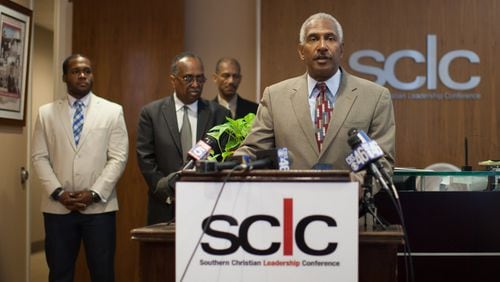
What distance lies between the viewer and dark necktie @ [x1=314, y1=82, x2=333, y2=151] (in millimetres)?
2691

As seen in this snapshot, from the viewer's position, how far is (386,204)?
11.1 ft

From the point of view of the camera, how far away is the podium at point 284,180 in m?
1.92

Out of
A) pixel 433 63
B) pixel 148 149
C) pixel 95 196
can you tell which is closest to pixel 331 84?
pixel 148 149

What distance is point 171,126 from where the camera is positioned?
4203 mm

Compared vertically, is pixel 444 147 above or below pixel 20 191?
above

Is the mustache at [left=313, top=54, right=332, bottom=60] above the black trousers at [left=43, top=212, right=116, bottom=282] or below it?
above

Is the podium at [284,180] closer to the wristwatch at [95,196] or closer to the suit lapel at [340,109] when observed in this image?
the suit lapel at [340,109]

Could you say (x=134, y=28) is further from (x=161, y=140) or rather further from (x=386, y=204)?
(x=386, y=204)

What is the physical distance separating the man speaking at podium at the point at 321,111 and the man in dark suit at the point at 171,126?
4.63 ft

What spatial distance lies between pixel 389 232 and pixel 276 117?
3.04 ft

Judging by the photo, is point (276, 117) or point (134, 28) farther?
point (134, 28)

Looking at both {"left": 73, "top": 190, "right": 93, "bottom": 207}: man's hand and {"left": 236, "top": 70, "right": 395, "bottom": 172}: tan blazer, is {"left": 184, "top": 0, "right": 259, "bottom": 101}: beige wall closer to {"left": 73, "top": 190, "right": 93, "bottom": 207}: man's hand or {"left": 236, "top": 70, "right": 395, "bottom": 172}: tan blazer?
{"left": 73, "top": 190, "right": 93, "bottom": 207}: man's hand

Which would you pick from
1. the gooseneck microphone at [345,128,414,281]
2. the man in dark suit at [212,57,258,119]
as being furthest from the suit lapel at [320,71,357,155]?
the man in dark suit at [212,57,258,119]

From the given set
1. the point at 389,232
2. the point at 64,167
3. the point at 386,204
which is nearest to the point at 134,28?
the point at 64,167
